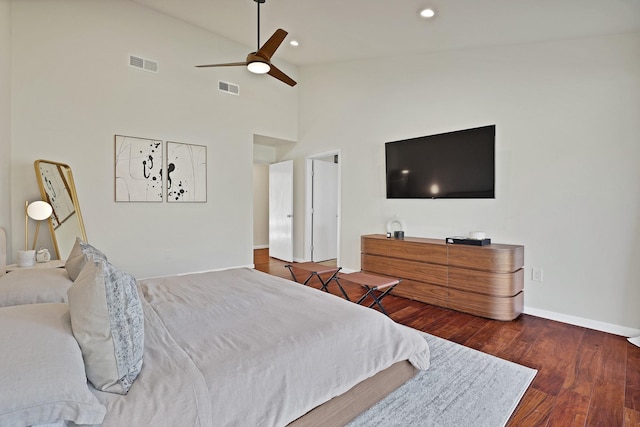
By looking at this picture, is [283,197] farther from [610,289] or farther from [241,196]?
[610,289]

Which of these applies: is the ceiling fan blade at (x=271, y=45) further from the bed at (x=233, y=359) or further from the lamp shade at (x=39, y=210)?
the lamp shade at (x=39, y=210)

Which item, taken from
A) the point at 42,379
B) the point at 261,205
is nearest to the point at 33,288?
the point at 42,379

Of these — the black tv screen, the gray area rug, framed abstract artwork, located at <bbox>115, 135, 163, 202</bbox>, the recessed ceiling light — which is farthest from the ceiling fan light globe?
the gray area rug

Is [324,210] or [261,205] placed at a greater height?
[261,205]

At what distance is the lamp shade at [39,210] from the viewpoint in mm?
3486

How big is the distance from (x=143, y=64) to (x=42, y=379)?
184 inches

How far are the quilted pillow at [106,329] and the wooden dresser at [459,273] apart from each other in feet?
10.4

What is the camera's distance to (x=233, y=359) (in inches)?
50.5

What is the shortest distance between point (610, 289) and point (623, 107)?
1.68m

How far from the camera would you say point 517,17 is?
9.63 ft

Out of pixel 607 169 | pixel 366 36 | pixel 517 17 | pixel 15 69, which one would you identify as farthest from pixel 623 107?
pixel 15 69

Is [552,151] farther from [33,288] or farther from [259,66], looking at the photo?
[33,288]

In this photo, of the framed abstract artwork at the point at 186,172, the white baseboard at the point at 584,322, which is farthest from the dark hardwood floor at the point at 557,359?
the framed abstract artwork at the point at 186,172

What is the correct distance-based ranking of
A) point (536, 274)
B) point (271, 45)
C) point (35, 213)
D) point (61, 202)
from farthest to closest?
point (61, 202), point (35, 213), point (536, 274), point (271, 45)
